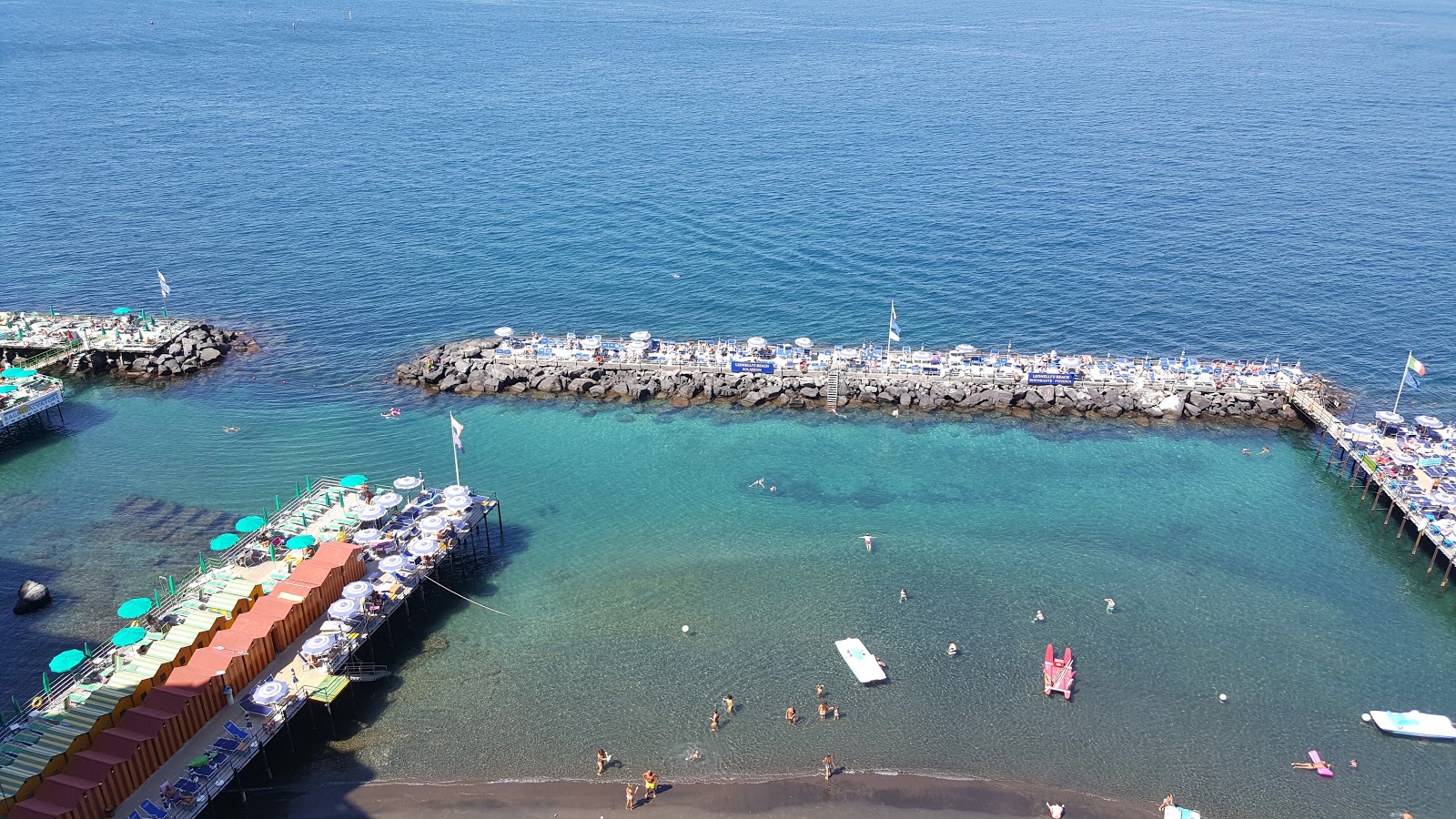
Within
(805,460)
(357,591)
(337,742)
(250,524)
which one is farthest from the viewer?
(805,460)

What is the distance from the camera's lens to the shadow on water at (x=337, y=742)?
48.1 m

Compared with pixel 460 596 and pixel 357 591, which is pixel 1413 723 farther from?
pixel 357 591

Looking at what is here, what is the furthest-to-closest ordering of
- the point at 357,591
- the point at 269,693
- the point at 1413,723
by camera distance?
the point at 357,591
the point at 1413,723
the point at 269,693

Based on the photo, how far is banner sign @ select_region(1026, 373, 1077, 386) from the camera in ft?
293

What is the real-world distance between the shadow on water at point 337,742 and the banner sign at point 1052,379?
175ft

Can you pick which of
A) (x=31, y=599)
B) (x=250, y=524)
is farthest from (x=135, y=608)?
(x=31, y=599)

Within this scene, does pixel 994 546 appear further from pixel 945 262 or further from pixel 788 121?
pixel 788 121

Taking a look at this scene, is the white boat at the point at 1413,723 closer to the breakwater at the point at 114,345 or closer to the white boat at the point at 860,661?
the white boat at the point at 860,661

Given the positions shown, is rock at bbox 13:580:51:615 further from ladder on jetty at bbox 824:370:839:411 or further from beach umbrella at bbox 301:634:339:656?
ladder on jetty at bbox 824:370:839:411

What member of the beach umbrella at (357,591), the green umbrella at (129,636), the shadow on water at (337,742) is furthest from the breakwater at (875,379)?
the green umbrella at (129,636)

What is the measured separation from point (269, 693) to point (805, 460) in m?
44.1

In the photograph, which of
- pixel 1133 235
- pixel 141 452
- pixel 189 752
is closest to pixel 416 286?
pixel 141 452

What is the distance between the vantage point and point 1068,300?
112 metres

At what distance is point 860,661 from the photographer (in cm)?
5753
